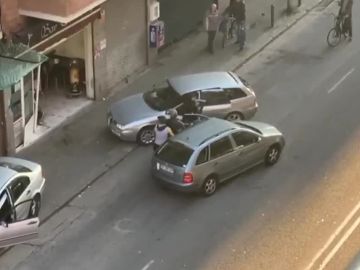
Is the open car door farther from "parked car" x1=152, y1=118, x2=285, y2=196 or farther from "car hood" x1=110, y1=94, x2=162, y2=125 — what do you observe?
"car hood" x1=110, y1=94, x2=162, y2=125

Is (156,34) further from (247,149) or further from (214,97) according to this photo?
(247,149)

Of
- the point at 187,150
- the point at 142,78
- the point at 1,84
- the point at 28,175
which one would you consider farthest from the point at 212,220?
the point at 142,78

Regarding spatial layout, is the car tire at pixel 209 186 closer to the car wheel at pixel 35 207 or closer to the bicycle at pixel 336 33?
the car wheel at pixel 35 207

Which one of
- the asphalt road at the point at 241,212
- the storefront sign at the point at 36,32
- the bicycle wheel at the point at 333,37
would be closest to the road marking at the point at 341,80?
the asphalt road at the point at 241,212

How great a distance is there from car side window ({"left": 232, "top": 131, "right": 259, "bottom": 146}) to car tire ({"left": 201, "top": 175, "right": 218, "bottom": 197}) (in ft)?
3.54

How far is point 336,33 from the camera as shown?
29.8 meters

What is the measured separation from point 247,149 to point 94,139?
463 cm

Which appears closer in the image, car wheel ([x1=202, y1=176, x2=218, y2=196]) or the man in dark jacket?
car wheel ([x1=202, y1=176, x2=218, y2=196])

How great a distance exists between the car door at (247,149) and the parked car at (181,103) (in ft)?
7.85

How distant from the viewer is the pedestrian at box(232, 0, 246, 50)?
2895 centimetres

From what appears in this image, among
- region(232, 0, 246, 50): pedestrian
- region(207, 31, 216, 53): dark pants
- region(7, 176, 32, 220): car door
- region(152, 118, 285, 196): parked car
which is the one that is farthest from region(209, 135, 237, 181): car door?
region(232, 0, 246, 50): pedestrian

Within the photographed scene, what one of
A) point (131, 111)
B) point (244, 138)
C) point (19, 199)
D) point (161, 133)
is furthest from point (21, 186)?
point (244, 138)

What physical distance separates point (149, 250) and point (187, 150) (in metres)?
2.82

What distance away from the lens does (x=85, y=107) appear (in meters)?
24.8
